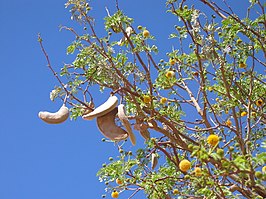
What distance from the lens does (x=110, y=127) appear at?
260 cm

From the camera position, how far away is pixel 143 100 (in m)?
3.14

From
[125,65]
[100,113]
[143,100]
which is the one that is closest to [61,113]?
[100,113]

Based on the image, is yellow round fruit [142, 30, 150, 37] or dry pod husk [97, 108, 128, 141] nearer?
dry pod husk [97, 108, 128, 141]

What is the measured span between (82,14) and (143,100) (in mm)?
814

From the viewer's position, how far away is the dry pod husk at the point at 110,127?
261 cm

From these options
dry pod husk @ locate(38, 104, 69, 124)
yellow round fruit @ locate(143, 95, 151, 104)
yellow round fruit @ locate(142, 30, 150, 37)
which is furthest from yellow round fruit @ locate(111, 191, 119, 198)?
yellow round fruit @ locate(142, 30, 150, 37)

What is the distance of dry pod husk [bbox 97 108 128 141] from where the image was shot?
2605mm

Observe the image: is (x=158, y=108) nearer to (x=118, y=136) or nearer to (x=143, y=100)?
(x=143, y=100)

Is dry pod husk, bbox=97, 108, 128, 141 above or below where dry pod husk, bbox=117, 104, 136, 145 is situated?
above

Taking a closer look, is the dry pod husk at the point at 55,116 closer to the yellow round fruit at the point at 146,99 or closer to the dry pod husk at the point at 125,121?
the dry pod husk at the point at 125,121

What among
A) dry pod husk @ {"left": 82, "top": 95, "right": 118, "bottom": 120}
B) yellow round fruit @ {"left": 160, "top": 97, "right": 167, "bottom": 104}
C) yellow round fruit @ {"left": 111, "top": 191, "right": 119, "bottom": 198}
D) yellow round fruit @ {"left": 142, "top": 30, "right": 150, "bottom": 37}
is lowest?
yellow round fruit @ {"left": 111, "top": 191, "right": 119, "bottom": 198}

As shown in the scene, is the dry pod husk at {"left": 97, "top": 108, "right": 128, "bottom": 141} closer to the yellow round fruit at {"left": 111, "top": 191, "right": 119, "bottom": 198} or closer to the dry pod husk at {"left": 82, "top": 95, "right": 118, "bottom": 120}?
the dry pod husk at {"left": 82, "top": 95, "right": 118, "bottom": 120}

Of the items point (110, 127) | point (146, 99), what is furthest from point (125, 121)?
point (146, 99)

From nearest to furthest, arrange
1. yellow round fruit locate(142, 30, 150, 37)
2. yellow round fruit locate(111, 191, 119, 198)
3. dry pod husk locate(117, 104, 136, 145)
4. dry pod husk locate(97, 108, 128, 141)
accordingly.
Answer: dry pod husk locate(117, 104, 136, 145)
dry pod husk locate(97, 108, 128, 141)
yellow round fruit locate(111, 191, 119, 198)
yellow round fruit locate(142, 30, 150, 37)
